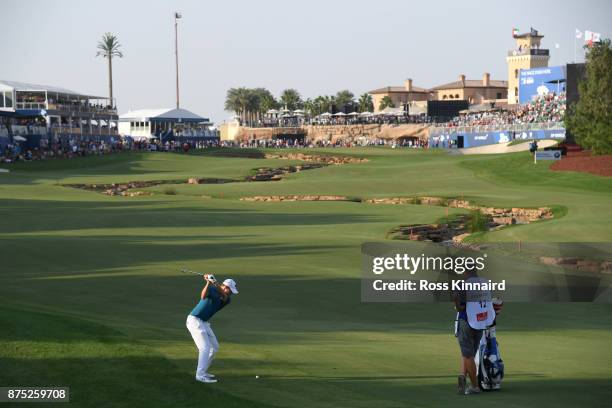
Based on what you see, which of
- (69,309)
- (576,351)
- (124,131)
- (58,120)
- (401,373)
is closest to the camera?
(401,373)

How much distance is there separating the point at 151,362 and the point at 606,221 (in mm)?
34535

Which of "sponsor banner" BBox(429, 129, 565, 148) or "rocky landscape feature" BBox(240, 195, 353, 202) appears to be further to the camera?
"sponsor banner" BBox(429, 129, 565, 148)

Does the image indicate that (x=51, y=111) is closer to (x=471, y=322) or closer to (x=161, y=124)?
(x=161, y=124)

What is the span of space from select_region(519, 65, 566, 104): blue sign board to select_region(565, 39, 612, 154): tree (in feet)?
175

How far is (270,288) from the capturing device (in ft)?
95.7

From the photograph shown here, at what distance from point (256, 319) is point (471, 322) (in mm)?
8278

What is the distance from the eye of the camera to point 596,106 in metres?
80.3

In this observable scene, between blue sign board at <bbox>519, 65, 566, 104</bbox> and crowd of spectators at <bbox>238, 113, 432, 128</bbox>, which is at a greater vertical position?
blue sign board at <bbox>519, 65, 566, 104</bbox>

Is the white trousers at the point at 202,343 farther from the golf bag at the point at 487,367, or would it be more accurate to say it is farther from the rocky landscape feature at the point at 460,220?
the rocky landscape feature at the point at 460,220

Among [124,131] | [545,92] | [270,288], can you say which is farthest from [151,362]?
[124,131]

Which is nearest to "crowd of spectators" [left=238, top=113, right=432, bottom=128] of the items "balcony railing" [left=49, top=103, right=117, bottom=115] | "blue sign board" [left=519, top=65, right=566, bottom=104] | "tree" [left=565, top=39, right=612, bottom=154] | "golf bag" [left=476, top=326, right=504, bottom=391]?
"blue sign board" [left=519, top=65, right=566, bottom=104]

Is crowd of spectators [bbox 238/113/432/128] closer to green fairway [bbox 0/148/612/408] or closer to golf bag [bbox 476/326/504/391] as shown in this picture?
green fairway [bbox 0/148/612/408]

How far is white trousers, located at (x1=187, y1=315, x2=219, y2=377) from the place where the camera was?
1719 cm

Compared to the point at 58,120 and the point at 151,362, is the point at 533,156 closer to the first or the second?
the point at 58,120
